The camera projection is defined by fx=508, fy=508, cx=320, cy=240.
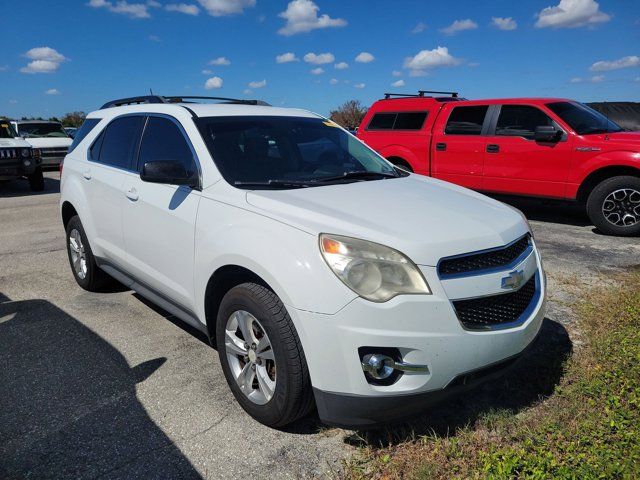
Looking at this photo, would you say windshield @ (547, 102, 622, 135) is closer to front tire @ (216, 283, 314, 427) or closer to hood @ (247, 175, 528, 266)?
hood @ (247, 175, 528, 266)

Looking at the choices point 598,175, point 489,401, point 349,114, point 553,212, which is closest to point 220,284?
point 489,401

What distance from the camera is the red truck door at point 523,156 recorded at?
7492 mm

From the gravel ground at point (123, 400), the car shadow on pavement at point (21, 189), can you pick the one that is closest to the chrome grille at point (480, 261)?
the gravel ground at point (123, 400)

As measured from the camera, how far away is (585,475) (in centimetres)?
221

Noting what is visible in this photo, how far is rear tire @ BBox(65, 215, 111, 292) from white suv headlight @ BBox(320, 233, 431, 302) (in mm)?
3156

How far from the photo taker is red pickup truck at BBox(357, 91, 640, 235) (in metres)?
7.03

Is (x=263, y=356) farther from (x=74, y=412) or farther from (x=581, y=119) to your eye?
(x=581, y=119)

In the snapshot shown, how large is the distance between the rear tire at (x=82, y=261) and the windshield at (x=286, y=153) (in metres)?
2.03

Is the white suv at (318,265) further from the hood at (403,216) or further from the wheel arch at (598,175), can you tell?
the wheel arch at (598,175)

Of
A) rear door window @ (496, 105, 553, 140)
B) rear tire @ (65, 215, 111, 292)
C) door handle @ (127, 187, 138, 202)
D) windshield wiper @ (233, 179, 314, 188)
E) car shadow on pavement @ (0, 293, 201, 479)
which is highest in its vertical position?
rear door window @ (496, 105, 553, 140)

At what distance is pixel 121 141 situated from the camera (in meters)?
4.26

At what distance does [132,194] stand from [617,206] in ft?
21.0

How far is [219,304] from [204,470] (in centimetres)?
94

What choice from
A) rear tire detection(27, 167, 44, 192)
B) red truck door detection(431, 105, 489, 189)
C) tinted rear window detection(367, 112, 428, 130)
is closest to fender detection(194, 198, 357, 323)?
red truck door detection(431, 105, 489, 189)
